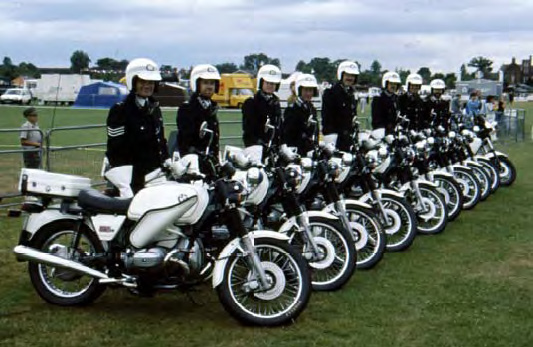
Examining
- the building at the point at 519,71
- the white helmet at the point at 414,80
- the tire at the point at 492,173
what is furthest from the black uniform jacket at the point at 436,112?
the building at the point at 519,71

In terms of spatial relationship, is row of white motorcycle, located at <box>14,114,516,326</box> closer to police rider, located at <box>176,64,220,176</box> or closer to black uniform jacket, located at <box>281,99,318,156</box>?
police rider, located at <box>176,64,220,176</box>

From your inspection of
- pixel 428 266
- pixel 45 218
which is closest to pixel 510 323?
pixel 428 266

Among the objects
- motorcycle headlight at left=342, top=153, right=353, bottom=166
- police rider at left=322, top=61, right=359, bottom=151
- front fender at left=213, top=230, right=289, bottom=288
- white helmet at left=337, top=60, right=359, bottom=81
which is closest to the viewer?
front fender at left=213, top=230, right=289, bottom=288

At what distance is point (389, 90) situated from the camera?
12.2m

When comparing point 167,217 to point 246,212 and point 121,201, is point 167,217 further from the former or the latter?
point 246,212

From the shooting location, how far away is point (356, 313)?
6312 millimetres

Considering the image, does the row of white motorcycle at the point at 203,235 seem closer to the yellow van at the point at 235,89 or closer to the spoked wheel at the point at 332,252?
the spoked wheel at the point at 332,252

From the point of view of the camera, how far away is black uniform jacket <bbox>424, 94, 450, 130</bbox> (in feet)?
46.5

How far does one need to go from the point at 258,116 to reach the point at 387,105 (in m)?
3.65

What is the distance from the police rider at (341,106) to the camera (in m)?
10.5

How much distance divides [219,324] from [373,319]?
1.24m

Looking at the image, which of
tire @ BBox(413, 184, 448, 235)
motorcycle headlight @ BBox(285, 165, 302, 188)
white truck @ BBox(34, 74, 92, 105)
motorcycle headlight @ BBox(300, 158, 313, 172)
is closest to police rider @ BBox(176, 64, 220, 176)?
motorcycle headlight @ BBox(300, 158, 313, 172)

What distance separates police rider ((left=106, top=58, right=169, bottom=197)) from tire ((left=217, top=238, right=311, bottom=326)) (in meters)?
1.56

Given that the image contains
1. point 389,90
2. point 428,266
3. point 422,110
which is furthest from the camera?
point 422,110
